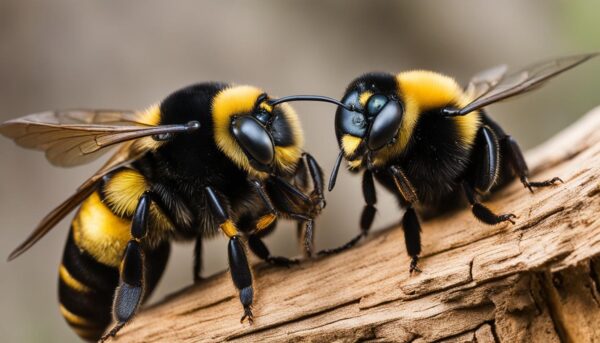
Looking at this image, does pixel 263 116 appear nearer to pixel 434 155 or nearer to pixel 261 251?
pixel 261 251

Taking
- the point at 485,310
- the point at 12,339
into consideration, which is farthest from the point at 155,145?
the point at 12,339

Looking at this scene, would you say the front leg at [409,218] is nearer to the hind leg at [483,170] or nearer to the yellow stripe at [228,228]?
the hind leg at [483,170]

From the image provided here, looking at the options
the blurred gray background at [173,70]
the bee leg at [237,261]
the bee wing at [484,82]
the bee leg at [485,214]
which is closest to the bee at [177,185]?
the bee leg at [237,261]

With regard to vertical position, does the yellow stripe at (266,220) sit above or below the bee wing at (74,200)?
below

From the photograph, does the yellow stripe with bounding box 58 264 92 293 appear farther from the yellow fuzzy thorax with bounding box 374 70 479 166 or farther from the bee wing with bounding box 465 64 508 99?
the bee wing with bounding box 465 64 508 99

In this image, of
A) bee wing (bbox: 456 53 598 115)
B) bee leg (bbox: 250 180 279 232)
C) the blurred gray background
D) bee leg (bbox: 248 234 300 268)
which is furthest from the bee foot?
the blurred gray background

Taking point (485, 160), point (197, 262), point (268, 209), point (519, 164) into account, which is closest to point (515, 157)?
point (519, 164)

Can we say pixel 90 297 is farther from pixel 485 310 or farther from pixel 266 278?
pixel 485 310
